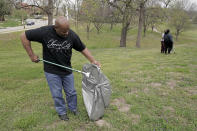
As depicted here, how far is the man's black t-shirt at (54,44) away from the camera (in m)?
2.35

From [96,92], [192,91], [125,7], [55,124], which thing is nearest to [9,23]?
[125,7]

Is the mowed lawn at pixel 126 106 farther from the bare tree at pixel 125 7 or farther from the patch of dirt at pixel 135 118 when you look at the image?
the bare tree at pixel 125 7

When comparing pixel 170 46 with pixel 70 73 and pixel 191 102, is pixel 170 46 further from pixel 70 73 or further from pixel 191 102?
pixel 70 73

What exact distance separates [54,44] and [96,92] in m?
0.93

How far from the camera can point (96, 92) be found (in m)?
2.46

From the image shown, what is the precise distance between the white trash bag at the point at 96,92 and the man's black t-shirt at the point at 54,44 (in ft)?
1.27

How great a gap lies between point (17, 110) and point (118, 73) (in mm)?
3107

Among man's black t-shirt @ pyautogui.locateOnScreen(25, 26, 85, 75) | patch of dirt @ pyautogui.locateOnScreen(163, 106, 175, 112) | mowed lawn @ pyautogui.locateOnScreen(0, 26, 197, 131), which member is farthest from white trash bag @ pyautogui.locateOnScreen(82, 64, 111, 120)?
patch of dirt @ pyautogui.locateOnScreen(163, 106, 175, 112)

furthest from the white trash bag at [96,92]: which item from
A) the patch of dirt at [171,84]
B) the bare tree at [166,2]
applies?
the bare tree at [166,2]

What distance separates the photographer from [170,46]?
8.60m

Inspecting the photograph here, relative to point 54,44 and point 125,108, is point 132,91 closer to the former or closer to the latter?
point 125,108

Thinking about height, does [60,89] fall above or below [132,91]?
above

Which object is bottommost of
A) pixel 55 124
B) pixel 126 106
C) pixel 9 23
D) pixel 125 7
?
pixel 55 124

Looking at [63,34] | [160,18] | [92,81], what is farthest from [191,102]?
[160,18]
